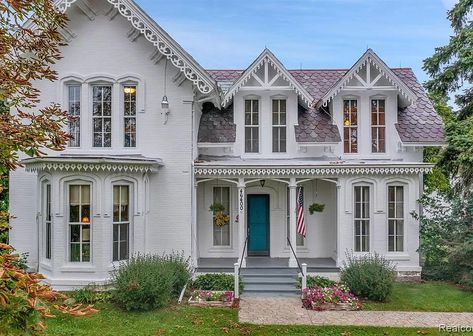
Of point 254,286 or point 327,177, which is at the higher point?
point 327,177

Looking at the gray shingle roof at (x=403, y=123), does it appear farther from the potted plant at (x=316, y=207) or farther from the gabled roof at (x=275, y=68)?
the potted plant at (x=316, y=207)

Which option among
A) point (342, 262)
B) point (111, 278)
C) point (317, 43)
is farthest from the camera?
point (317, 43)

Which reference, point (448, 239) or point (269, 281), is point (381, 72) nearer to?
point (448, 239)

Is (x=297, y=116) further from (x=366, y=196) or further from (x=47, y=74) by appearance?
(x=47, y=74)

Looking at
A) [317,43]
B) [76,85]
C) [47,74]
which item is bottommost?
[47,74]

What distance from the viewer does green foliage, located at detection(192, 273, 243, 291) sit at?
12164mm

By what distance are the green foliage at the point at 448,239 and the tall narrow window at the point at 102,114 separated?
1085 centimetres

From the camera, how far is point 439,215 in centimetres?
1422

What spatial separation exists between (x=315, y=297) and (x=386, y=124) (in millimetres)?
7168

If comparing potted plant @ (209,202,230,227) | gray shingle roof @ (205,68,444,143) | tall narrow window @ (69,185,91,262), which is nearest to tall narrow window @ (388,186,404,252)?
gray shingle roof @ (205,68,444,143)

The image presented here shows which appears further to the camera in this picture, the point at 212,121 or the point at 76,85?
the point at 212,121

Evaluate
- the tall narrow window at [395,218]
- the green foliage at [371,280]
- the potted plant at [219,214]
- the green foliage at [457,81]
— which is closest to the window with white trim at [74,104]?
the potted plant at [219,214]

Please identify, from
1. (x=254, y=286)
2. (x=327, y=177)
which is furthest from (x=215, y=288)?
(x=327, y=177)

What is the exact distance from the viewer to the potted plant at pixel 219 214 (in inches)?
587
